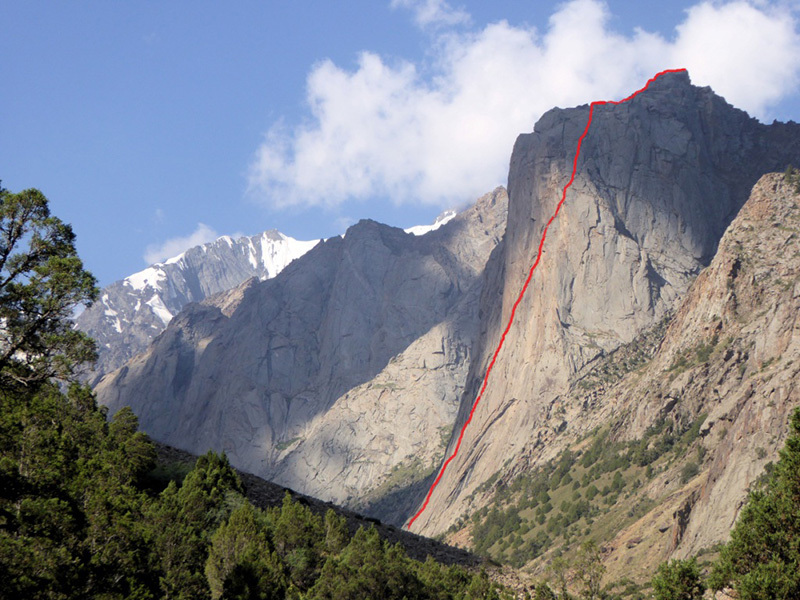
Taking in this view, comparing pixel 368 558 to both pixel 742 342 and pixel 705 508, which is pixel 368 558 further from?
pixel 742 342

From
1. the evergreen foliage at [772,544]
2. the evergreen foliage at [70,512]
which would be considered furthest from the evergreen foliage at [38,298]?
the evergreen foliage at [772,544]

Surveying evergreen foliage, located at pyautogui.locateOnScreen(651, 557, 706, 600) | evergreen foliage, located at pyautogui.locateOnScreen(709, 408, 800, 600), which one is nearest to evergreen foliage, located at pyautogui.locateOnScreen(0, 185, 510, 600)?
evergreen foliage, located at pyautogui.locateOnScreen(651, 557, 706, 600)

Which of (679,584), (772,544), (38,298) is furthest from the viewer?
(679,584)

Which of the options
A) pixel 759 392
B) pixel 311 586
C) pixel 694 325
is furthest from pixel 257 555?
pixel 694 325

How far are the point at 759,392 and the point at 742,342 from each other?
4501 cm

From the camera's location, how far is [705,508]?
124000mm

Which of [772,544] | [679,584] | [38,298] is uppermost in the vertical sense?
[38,298]

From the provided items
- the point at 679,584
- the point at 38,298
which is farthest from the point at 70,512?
the point at 679,584

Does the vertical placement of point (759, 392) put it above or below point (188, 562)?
above

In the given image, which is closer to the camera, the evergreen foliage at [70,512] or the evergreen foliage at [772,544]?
Answer: the evergreen foliage at [70,512]

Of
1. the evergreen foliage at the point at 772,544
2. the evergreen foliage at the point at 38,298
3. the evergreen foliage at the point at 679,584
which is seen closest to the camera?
the evergreen foliage at the point at 38,298

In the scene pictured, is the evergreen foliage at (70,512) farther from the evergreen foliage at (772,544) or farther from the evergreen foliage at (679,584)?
the evergreen foliage at (772,544)

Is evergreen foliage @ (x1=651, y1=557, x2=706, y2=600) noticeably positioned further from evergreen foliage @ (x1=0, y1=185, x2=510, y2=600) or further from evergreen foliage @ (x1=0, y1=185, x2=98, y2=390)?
evergreen foliage @ (x1=0, y1=185, x2=98, y2=390)

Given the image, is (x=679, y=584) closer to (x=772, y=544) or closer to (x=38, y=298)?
(x=772, y=544)
